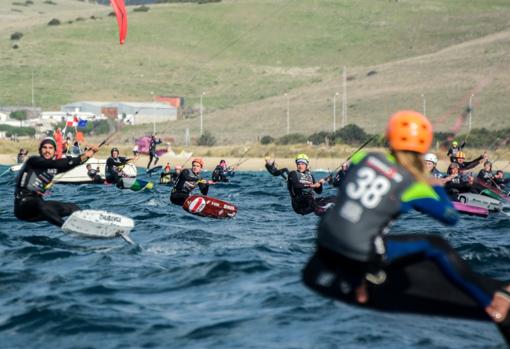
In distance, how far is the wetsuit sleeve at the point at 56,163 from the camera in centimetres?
1429

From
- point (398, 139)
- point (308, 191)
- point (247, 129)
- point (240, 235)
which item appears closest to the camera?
point (398, 139)

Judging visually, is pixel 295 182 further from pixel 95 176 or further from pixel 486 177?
pixel 95 176

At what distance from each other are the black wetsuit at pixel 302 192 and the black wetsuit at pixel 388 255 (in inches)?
473

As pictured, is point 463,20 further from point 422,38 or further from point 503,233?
point 503,233

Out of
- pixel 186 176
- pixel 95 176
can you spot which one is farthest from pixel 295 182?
pixel 95 176

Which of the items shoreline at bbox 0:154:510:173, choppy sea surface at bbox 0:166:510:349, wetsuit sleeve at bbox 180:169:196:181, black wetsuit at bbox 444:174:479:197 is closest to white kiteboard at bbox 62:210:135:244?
choppy sea surface at bbox 0:166:510:349

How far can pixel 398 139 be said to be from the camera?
24.6 feet

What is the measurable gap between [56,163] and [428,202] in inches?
326

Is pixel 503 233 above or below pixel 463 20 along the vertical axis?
below

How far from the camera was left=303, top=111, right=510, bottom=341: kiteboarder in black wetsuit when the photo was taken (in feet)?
23.9

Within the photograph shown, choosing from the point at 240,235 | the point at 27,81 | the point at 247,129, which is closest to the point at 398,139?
the point at 240,235

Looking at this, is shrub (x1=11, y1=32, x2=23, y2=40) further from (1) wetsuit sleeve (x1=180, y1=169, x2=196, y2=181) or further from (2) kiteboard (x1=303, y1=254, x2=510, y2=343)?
(2) kiteboard (x1=303, y1=254, x2=510, y2=343)

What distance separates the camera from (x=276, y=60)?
127m

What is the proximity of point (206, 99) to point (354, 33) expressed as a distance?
2948cm
